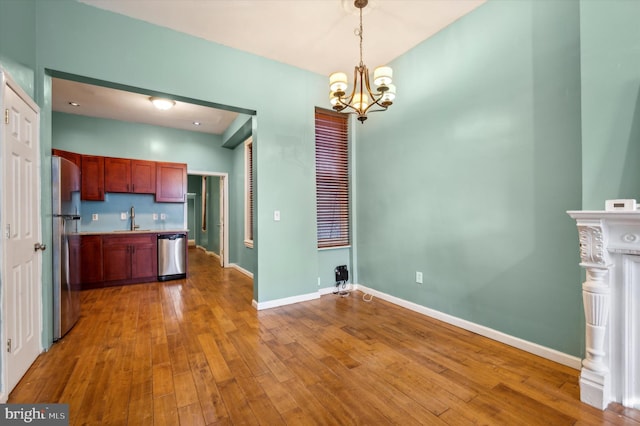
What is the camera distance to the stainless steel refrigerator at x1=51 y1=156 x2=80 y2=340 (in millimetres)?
2574

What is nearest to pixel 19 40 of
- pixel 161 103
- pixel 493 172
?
pixel 161 103

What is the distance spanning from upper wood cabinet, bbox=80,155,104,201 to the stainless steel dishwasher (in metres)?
1.38

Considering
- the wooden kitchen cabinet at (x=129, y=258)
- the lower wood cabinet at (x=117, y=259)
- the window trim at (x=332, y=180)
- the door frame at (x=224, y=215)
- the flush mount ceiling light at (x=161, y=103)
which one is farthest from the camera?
the door frame at (x=224, y=215)

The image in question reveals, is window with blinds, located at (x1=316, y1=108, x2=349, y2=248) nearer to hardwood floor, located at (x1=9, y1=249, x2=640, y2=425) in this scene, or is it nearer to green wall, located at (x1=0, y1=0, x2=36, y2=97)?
hardwood floor, located at (x1=9, y1=249, x2=640, y2=425)

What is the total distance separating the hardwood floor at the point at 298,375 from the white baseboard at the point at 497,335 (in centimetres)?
7

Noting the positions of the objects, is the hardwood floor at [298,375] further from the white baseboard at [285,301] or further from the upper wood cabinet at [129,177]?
the upper wood cabinet at [129,177]

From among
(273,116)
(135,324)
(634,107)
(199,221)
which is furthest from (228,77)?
(199,221)

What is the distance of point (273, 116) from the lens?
11.9 ft

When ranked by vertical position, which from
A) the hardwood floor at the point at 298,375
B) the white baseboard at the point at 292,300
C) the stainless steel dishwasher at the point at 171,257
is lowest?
the hardwood floor at the point at 298,375

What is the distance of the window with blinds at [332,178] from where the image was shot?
4.18 meters

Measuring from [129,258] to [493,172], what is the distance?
5833 millimetres

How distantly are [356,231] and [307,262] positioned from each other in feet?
3.28

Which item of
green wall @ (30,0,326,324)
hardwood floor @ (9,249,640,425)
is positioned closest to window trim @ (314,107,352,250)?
green wall @ (30,0,326,324)

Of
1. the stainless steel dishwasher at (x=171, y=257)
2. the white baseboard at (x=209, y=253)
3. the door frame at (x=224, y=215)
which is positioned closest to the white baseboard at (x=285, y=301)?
the stainless steel dishwasher at (x=171, y=257)
